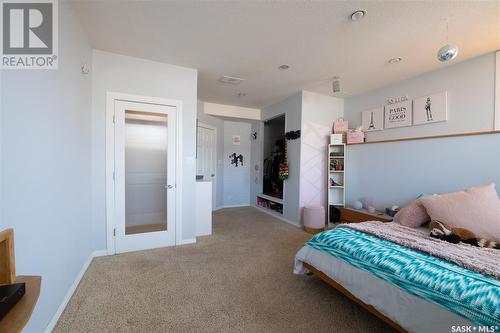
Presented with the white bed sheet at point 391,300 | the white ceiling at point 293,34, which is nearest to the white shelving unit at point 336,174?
the white ceiling at point 293,34

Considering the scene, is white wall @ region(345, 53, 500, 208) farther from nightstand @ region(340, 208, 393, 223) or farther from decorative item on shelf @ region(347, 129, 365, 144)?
nightstand @ region(340, 208, 393, 223)

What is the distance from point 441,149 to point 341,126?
5.30ft

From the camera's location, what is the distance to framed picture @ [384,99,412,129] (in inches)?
131

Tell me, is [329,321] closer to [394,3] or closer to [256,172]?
[394,3]

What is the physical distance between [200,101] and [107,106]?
2235 millimetres

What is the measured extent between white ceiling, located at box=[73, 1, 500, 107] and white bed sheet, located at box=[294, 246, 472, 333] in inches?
89.2

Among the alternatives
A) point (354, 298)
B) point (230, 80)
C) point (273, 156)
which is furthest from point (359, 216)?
point (230, 80)

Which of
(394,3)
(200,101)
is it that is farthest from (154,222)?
(394,3)

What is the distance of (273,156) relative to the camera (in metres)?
5.53

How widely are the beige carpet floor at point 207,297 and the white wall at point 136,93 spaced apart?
51 centimetres

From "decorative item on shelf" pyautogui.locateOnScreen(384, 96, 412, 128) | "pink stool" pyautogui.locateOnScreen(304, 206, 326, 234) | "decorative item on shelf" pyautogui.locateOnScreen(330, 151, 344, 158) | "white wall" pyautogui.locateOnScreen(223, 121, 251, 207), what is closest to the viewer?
"decorative item on shelf" pyautogui.locateOnScreen(384, 96, 412, 128)

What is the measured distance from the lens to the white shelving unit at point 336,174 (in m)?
4.05

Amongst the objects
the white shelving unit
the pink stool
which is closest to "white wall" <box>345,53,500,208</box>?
the white shelving unit

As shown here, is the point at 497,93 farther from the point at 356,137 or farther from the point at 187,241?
the point at 187,241
